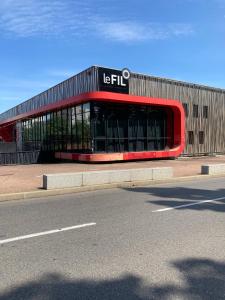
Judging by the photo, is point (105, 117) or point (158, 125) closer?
point (105, 117)

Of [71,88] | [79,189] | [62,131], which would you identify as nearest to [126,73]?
[71,88]

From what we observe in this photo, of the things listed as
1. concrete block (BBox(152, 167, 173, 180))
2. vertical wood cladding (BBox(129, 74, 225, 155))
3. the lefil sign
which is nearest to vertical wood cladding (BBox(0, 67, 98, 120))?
the lefil sign

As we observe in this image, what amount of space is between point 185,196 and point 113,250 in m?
6.02

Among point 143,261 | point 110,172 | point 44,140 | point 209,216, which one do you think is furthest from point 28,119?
point 143,261

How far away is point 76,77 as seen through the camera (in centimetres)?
2733

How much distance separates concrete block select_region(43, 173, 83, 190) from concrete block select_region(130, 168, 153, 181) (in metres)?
2.44

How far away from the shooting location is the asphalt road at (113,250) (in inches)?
168

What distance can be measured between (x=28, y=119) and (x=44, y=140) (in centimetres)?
678

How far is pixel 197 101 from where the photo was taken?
109 ft

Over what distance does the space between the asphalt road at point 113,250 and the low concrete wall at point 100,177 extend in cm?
224

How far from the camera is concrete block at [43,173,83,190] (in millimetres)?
12211

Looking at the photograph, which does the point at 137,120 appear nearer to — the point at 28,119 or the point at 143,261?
the point at 28,119

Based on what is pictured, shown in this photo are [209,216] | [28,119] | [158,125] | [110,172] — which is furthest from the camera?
[28,119]

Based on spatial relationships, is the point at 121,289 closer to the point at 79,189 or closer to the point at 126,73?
the point at 79,189
